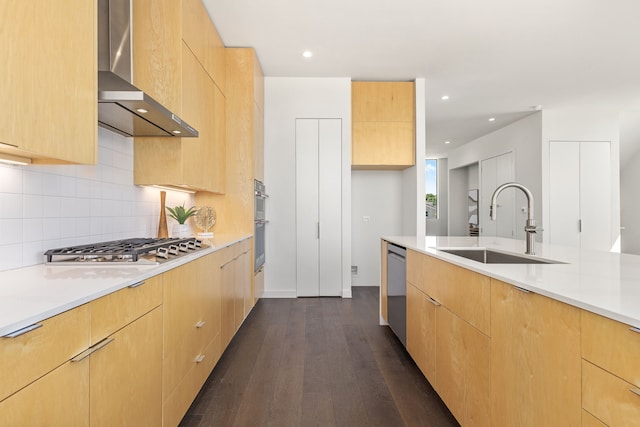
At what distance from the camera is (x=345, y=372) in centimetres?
221

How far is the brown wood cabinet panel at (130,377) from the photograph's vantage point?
3.23ft

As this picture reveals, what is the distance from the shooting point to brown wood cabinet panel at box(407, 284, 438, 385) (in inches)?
73.5

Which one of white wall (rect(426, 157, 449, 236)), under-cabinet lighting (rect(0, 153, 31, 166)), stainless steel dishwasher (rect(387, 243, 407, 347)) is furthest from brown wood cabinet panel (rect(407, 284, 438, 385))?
white wall (rect(426, 157, 449, 236))

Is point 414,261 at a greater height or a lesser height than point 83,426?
greater

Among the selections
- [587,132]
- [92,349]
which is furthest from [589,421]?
[587,132]

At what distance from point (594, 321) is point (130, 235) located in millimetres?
2453

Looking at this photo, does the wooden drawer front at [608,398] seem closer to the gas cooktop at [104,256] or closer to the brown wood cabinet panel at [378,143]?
the gas cooktop at [104,256]

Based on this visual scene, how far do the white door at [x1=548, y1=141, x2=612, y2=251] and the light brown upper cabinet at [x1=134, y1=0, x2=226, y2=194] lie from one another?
223 inches

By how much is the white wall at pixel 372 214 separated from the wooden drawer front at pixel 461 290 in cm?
306

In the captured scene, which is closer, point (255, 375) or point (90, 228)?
point (90, 228)

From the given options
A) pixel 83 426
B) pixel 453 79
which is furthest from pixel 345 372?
pixel 453 79

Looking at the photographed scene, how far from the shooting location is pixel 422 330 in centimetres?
203

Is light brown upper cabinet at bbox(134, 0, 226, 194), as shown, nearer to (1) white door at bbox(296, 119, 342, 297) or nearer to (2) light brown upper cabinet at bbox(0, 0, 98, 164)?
(2) light brown upper cabinet at bbox(0, 0, 98, 164)

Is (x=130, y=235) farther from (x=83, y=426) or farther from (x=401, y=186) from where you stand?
(x=401, y=186)
